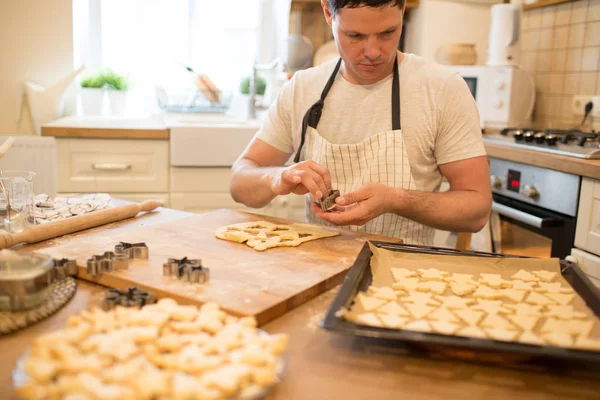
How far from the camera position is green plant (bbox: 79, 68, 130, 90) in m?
3.02

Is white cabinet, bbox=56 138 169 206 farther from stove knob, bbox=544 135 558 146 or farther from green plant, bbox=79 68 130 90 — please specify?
stove knob, bbox=544 135 558 146

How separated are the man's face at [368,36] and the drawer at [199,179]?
1.17 metres

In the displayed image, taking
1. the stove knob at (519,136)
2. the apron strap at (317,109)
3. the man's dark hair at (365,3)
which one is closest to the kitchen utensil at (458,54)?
the stove knob at (519,136)

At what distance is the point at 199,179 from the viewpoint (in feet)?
8.35

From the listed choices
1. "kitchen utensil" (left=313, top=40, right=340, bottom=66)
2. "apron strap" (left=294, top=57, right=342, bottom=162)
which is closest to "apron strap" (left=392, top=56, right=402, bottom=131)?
"apron strap" (left=294, top=57, right=342, bottom=162)

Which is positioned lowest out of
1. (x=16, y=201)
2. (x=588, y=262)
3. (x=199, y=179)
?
(x=588, y=262)

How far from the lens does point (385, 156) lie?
149 cm

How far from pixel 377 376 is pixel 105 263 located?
1.73 feet

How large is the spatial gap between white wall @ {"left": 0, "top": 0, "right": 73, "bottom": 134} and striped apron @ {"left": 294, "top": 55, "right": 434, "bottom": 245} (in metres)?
1.87

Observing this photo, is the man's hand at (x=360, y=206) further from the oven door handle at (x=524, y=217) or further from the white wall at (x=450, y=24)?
the white wall at (x=450, y=24)

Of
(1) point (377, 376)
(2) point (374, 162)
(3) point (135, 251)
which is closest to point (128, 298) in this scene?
(3) point (135, 251)

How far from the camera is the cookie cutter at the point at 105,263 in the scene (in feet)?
3.26

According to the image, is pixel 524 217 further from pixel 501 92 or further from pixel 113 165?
pixel 113 165

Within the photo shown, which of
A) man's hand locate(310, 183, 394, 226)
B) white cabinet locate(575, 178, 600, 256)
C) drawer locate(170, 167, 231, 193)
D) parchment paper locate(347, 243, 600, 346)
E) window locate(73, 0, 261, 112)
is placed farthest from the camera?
window locate(73, 0, 261, 112)
